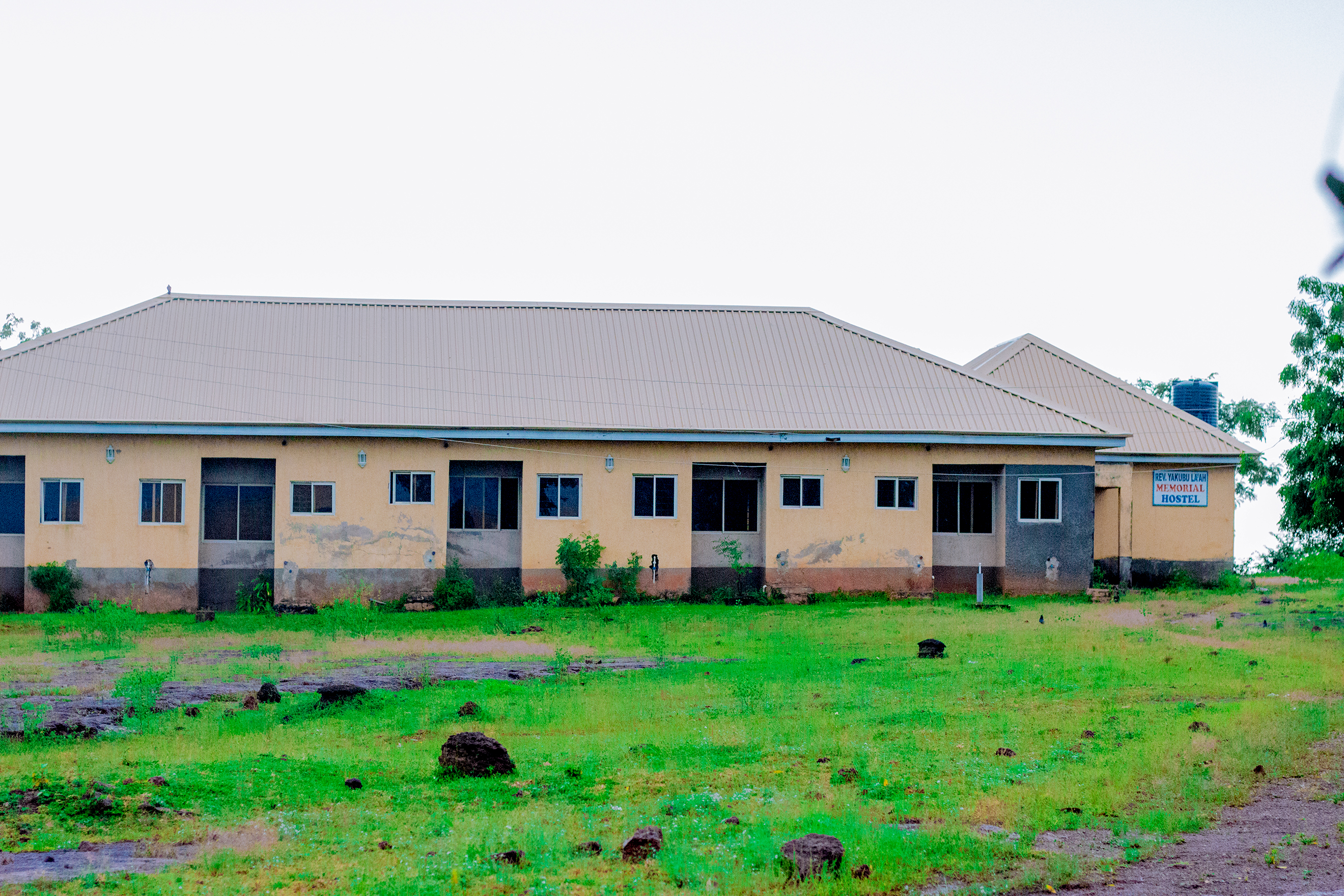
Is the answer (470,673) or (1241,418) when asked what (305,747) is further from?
(1241,418)

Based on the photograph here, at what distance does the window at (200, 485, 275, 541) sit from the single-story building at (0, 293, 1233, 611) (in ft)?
0.16

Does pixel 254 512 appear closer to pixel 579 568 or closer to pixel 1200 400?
pixel 579 568

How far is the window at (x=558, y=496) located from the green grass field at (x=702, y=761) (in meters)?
6.77

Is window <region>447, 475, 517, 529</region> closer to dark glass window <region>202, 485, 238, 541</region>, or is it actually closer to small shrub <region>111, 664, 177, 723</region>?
dark glass window <region>202, 485, 238, 541</region>

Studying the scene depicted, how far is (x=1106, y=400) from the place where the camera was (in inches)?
1251

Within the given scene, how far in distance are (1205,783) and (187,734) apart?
9432 millimetres

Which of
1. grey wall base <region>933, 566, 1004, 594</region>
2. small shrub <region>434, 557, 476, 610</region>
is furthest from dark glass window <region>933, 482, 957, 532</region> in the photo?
small shrub <region>434, 557, 476, 610</region>

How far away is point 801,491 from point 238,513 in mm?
12337

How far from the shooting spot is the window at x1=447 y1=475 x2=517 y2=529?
2661 cm

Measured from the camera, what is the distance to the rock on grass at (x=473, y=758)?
9.98m

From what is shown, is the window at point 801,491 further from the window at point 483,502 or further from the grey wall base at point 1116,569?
the grey wall base at point 1116,569

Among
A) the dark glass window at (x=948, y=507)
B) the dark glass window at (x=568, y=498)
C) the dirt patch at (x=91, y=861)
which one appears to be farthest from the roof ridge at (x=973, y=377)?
the dirt patch at (x=91, y=861)

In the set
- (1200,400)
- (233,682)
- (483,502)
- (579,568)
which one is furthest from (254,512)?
(1200,400)

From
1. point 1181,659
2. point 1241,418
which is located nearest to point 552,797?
point 1181,659
